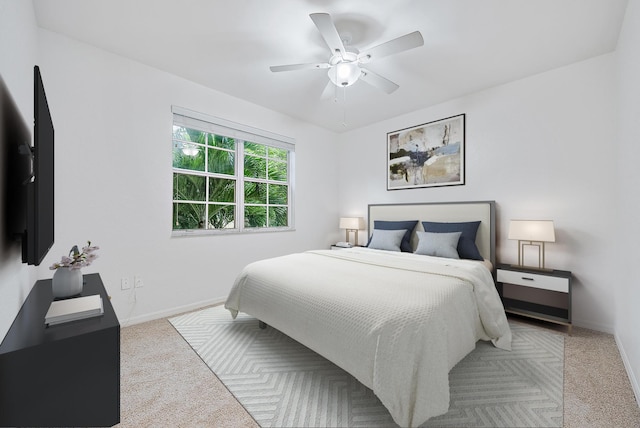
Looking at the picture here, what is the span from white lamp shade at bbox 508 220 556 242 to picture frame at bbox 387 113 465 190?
86 cm

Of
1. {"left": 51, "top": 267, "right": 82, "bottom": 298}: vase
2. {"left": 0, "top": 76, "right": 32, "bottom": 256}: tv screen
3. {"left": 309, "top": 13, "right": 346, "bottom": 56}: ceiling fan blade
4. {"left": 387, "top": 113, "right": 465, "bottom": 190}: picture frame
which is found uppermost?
{"left": 309, "top": 13, "right": 346, "bottom": 56}: ceiling fan blade

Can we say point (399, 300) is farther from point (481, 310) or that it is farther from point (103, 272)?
point (103, 272)

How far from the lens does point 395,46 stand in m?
1.97

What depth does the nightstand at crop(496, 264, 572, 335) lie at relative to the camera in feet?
8.06

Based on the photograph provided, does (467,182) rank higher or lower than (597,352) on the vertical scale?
higher

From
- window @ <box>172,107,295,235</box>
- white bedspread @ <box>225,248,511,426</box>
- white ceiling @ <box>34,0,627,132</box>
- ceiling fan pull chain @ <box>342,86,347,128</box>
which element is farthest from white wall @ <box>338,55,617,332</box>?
window @ <box>172,107,295,235</box>

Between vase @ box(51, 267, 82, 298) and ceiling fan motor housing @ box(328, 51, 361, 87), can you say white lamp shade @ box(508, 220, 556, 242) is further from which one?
vase @ box(51, 267, 82, 298)

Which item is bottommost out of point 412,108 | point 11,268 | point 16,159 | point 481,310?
point 481,310

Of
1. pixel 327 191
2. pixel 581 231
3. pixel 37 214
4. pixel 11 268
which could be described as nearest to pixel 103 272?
pixel 11 268

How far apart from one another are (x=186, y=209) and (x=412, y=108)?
3.25 metres

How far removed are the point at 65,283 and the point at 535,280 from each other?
3620mm

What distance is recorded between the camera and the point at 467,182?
3.37 meters

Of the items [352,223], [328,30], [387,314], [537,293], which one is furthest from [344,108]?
[537,293]

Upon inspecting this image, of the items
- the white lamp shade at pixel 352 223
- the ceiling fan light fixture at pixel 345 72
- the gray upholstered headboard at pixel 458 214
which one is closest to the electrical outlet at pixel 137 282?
the ceiling fan light fixture at pixel 345 72
